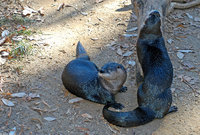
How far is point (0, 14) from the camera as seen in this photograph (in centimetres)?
486

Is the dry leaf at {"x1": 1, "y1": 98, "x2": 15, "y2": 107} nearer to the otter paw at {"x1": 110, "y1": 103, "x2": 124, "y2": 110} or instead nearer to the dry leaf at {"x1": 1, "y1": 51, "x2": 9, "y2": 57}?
the dry leaf at {"x1": 1, "y1": 51, "x2": 9, "y2": 57}

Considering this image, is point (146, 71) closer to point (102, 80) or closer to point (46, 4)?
point (102, 80)

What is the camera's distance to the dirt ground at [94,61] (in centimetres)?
287

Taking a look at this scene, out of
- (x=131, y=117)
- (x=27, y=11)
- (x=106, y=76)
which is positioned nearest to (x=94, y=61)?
(x=106, y=76)

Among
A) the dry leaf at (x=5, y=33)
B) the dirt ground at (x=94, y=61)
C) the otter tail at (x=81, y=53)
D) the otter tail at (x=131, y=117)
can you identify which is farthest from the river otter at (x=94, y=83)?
the dry leaf at (x=5, y=33)

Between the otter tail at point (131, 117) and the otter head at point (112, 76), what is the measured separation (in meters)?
0.37

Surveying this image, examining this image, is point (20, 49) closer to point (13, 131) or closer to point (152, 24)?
point (13, 131)

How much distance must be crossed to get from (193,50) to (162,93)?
5.51 feet

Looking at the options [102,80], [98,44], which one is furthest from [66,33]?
[102,80]

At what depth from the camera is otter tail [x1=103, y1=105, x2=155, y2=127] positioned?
276 centimetres

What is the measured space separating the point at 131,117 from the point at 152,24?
114cm

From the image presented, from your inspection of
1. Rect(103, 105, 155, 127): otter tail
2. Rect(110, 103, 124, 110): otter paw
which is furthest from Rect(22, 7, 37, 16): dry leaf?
Rect(103, 105, 155, 127): otter tail

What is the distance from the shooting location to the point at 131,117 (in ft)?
9.05

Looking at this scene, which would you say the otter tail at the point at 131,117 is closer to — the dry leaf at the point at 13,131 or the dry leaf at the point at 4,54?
the dry leaf at the point at 13,131
